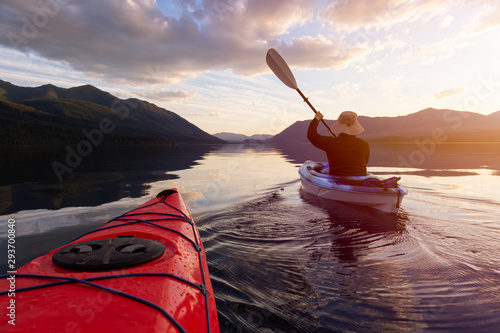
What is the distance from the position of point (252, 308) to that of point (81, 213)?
21.5 feet

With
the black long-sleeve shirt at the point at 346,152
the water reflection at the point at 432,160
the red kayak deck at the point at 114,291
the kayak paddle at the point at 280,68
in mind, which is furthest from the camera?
the water reflection at the point at 432,160

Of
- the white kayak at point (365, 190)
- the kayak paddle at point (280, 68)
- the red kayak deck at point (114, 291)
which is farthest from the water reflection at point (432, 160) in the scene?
the red kayak deck at point (114, 291)

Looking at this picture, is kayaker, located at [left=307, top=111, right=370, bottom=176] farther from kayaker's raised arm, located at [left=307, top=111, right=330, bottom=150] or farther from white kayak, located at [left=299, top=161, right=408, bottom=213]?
white kayak, located at [left=299, top=161, right=408, bottom=213]

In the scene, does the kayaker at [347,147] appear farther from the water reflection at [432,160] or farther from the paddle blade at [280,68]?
the water reflection at [432,160]

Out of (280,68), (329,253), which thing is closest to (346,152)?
(329,253)

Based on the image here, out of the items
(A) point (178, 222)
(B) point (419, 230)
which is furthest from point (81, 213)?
(B) point (419, 230)

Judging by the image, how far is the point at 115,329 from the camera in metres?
1.79

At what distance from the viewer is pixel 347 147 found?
8.27 m

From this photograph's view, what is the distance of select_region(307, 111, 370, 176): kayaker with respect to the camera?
8234 millimetres

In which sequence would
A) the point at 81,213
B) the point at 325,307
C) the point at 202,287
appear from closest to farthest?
the point at 202,287 → the point at 325,307 → the point at 81,213

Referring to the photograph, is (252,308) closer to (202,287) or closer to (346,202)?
(202,287)

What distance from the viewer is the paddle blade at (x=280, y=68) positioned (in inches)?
471

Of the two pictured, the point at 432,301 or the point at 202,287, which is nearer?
the point at 202,287

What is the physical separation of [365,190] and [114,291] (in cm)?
700
